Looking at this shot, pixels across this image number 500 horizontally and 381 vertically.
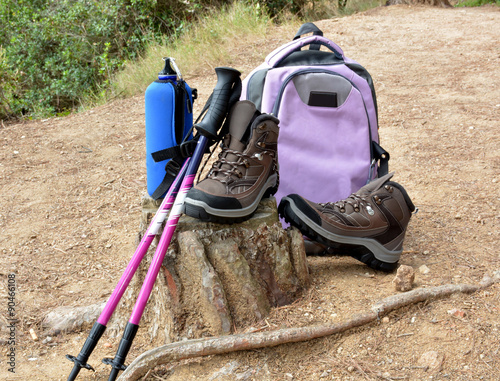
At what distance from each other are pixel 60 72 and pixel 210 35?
10.1 feet

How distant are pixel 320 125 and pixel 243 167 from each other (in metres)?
0.76

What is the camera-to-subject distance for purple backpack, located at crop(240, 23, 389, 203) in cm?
263

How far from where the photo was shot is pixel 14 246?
3.12 m

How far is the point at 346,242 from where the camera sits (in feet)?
7.37

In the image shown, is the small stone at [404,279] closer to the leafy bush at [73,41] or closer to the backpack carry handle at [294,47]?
the backpack carry handle at [294,47]

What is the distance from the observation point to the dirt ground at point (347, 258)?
5.96 ft

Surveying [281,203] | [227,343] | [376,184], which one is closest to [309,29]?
[376,184]

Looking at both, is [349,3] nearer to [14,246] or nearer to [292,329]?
[14,246]

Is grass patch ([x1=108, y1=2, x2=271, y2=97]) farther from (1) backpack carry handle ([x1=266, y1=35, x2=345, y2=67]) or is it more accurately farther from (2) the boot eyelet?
(2) the boot eyelet

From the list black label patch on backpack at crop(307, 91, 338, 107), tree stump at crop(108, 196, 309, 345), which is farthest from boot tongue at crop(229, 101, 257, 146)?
black label patch on backpack at crop(307, 91, 338, 107)

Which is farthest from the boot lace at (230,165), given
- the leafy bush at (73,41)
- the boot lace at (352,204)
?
the leafy bush at (73,41)

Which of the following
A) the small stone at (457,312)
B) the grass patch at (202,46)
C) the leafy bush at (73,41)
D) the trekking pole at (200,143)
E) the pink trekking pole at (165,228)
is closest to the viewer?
the pink trekking pole at (165,228)

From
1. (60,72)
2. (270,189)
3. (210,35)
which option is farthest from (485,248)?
(60,72)

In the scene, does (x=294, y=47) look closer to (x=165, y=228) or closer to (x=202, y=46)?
(x=165, y=228)
